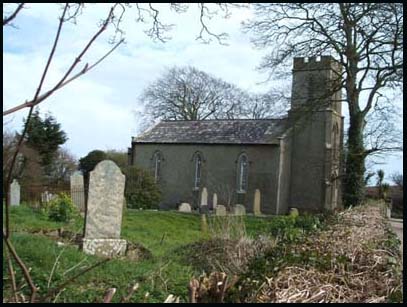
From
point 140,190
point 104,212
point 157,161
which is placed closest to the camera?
point 104,212

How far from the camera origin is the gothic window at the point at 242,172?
40.5 metres

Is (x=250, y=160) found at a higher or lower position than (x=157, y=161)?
higher

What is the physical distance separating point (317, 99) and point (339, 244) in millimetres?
21684

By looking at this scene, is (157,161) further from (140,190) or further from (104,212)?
(104,212)

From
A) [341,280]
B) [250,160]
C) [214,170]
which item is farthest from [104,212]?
[214,170]

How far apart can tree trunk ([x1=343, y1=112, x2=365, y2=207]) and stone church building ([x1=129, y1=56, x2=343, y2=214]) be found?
17.5ft

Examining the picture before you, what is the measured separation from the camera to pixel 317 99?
27062 mm

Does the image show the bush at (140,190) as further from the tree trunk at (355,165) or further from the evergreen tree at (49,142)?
the tree trunk at (355,165)

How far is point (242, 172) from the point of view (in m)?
Answer: 40.8

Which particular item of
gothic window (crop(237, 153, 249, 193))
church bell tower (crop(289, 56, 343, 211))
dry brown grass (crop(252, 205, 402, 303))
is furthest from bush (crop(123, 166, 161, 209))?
dry brown grass (crop(252, 205, 402, 303))

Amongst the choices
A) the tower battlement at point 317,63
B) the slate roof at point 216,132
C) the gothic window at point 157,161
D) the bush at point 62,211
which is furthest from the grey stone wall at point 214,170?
the bush at point 62,211

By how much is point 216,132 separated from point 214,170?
10.3ft

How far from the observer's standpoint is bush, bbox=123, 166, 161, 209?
30953mm

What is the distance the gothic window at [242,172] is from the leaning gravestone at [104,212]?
30.1 m
